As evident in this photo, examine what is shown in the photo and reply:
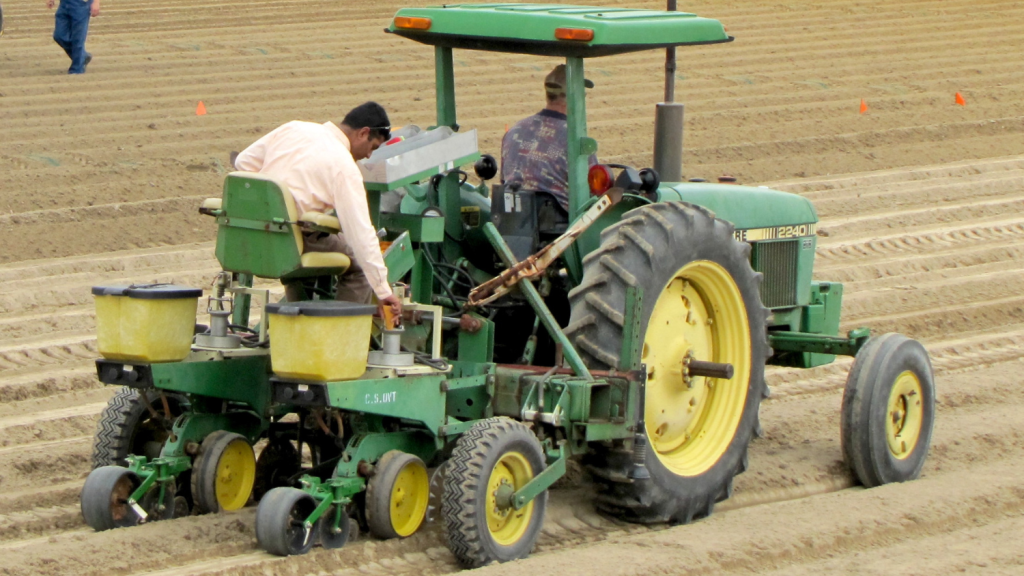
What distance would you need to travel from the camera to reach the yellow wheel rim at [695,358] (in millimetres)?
6367

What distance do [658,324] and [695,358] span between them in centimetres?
31

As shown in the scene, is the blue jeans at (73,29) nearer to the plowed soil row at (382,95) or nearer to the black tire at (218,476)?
the plowed soil row at (382,95)

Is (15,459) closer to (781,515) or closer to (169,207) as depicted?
(781,515)

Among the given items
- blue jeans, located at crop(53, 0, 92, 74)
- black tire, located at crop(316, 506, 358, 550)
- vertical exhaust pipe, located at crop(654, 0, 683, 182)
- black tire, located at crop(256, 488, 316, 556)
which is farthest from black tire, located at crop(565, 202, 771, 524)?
blue jeans, located at crop(53, 0, 92, 74)

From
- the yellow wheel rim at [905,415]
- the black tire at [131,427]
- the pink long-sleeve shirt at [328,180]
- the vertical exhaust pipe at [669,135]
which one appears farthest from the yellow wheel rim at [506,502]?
the vertical exhaust pipe at [669,135]

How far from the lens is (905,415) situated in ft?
23.4

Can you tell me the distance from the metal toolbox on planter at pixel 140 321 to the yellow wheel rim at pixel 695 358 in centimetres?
183

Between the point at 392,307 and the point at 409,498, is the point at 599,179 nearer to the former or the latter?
the point at 392,307

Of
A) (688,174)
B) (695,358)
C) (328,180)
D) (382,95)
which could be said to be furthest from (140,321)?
(382,95)

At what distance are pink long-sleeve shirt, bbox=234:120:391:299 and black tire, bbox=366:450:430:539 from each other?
60 centimetres

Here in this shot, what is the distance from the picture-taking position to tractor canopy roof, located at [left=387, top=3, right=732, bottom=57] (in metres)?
5.98

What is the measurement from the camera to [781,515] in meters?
6.29

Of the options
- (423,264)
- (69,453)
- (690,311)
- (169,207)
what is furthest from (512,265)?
(169,207)

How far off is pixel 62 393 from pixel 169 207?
4338 millimetres
